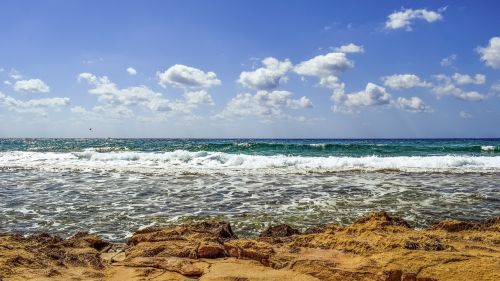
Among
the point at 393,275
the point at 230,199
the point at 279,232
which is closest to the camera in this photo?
the point at 393,275

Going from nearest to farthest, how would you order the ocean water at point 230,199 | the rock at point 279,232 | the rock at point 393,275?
the rock at point 393,275 → the rock at point 279,232 → the ocean water at point 230,199

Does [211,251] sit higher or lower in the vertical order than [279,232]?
higher

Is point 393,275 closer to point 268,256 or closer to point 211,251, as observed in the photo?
point 268,256

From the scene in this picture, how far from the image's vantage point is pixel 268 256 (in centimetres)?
391

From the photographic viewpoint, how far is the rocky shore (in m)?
3.43

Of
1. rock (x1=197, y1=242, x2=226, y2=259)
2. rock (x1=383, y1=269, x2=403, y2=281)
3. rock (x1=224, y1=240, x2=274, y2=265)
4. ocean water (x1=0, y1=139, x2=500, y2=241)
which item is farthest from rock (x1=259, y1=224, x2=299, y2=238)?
rock (x1=383, y1=269, x2=403, y2=281)

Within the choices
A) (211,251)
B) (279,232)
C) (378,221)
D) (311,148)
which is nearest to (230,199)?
(279,232)

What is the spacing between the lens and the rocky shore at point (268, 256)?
3.43 metres

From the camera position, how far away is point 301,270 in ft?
11.8

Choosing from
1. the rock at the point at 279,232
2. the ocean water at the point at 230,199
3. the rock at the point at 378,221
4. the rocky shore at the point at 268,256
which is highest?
the rock at the point at 378,221

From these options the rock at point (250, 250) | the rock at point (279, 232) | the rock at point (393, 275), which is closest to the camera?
the rock at point (393, 275)

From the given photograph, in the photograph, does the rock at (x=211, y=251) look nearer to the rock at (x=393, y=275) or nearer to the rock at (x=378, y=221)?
the rock at (x=393, y=275)

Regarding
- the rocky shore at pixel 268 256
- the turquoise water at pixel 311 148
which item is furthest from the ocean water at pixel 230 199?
the turquoise water at pixel 311 148

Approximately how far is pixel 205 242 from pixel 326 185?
7.99m
